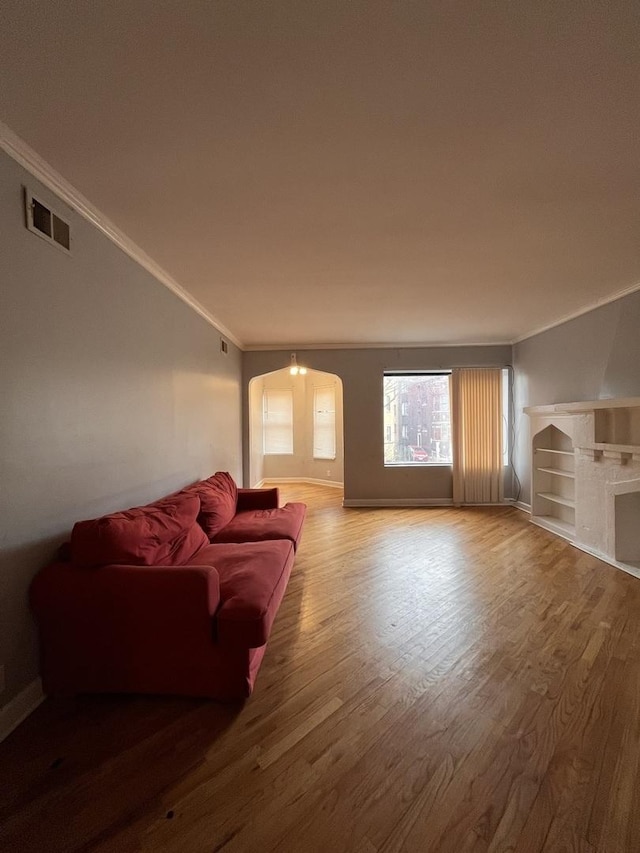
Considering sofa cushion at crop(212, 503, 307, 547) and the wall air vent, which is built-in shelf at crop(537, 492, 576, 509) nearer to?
sofa cushion at crop(212, 503, 307, 547)

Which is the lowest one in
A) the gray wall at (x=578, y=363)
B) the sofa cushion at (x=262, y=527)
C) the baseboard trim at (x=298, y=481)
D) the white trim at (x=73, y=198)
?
the baseboard trim at (x=298, y=481)

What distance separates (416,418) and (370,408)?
2.97ft

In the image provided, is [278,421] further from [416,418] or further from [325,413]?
[416,418]

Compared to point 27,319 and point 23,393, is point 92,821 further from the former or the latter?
point 27,319

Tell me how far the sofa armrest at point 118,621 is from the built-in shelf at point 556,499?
4364 millimetres

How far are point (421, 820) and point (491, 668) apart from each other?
0.98m

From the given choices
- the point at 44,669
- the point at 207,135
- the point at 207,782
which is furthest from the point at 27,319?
the point at 207,782

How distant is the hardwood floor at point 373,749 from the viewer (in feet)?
4.00

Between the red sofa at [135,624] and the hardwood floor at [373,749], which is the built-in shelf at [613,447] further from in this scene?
the red sofa at [135,624]

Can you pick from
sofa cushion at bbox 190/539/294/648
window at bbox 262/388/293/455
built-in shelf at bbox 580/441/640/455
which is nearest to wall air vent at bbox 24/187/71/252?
sofa cushion at bbox 190/539/294/648

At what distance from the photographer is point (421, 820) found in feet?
4.10

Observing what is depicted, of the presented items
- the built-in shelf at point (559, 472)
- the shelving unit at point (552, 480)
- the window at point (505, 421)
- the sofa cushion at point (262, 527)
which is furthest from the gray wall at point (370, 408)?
the sofa cushion at point (262, 527)

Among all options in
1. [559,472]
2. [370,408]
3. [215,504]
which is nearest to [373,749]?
[215,504]

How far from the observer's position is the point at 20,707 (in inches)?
65.8
